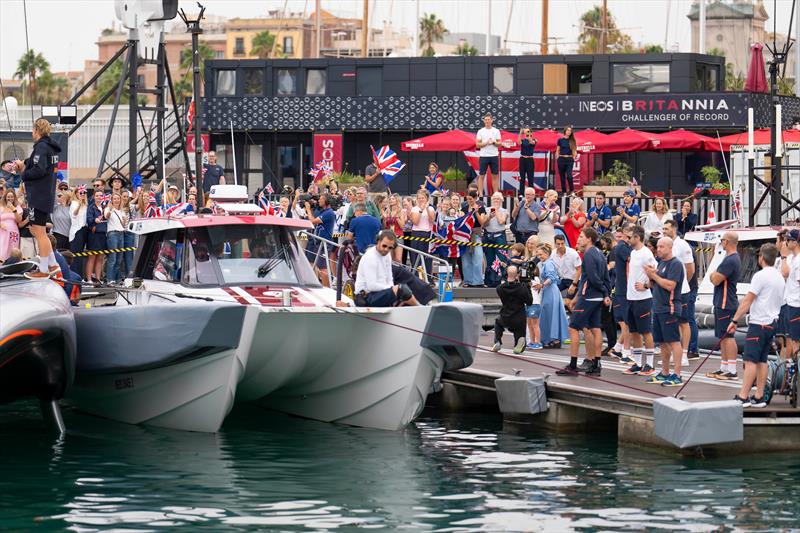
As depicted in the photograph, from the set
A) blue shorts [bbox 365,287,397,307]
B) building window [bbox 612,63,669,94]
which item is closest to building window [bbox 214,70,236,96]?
building window [bbox 612,63,669,94]

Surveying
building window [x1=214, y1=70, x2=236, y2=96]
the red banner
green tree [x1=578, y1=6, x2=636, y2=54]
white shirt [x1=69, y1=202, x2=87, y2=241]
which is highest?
green tree [x1=578, y1=6, x2=636, y2=54]

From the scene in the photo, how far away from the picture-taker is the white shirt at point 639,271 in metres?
16.9

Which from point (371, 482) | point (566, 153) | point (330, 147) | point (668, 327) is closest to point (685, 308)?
point (668, 327)

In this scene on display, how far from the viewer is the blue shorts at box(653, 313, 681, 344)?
16406 mm

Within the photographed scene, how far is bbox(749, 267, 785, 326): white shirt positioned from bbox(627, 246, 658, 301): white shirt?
6.77ft

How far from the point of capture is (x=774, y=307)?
14953 millimetres

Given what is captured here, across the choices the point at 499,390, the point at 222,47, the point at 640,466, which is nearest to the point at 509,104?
the point at 499,390

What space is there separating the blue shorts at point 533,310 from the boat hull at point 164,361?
6113 mm

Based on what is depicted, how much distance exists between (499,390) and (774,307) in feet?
12.2

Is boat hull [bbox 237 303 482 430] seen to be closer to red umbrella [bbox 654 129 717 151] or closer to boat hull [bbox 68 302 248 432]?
boat hull [bbox 68 302 248 432]

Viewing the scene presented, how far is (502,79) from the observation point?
44.8 m

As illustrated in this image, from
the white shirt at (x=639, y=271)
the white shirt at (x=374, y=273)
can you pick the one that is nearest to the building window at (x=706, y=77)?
the white shirt at (x=639, y=271)

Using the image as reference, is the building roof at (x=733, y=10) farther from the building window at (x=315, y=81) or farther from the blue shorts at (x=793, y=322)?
the blue shorts at (x=793, y=322)

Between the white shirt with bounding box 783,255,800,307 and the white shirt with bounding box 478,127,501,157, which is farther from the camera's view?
the white shirt with bounding box 478,127,501,157
